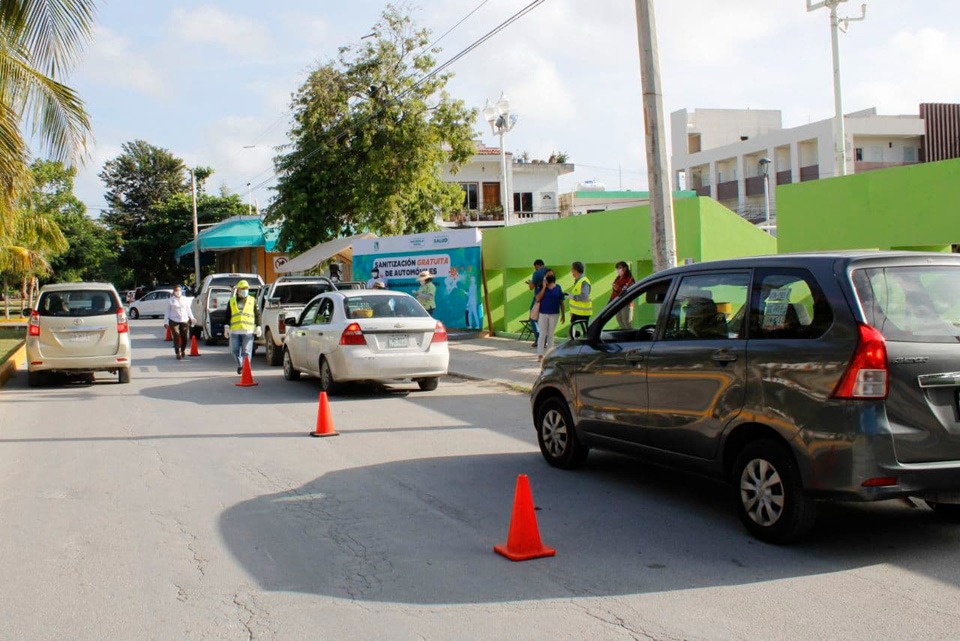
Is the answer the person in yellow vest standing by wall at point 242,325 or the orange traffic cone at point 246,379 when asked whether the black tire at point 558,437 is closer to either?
the orange traffic cone at point 246,379

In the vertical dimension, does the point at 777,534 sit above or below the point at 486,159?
below

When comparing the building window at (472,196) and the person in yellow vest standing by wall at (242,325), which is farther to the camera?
the building window at (472,196)

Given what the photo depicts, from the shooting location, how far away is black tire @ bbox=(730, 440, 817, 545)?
234 inches

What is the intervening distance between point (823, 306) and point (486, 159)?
149 feet

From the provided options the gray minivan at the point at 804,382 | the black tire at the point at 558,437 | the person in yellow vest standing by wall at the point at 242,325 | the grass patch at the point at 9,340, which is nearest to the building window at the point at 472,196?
the grass patch at the point at 9,340

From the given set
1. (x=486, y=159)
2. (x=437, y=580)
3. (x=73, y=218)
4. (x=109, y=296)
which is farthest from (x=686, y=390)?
(x=73, y=218)

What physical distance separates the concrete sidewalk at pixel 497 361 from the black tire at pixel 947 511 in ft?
27.9

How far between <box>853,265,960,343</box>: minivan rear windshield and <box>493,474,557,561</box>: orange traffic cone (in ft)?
7.78

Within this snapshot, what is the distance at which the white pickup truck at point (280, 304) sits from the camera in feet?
65.1

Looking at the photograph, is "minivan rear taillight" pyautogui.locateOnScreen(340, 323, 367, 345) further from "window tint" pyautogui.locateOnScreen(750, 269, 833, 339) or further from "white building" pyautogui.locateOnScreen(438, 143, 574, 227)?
"white building" pyautogui.locateOnScreen(438, 143, 574, 227)

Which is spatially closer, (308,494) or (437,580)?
(437,580)

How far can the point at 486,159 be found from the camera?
5056 cm

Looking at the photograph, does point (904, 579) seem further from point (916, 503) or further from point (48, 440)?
point (48, 440)

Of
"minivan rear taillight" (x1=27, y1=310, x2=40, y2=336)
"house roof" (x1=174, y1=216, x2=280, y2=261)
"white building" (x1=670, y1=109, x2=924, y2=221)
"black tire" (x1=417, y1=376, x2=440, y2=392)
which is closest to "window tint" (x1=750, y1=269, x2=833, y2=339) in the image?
"black tire" (x1=417, y1=376, x2=440, y2=392)
